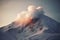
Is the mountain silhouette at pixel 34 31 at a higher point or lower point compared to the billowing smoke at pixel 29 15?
lower

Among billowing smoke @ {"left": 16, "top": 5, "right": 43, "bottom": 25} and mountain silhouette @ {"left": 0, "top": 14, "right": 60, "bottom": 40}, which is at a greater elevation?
billowing smoke @ {"left": 16, "top": 5, "right": 43, "bottom": 25}

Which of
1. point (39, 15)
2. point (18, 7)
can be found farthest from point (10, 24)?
point (39, 15)

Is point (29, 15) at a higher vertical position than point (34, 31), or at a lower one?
higher
